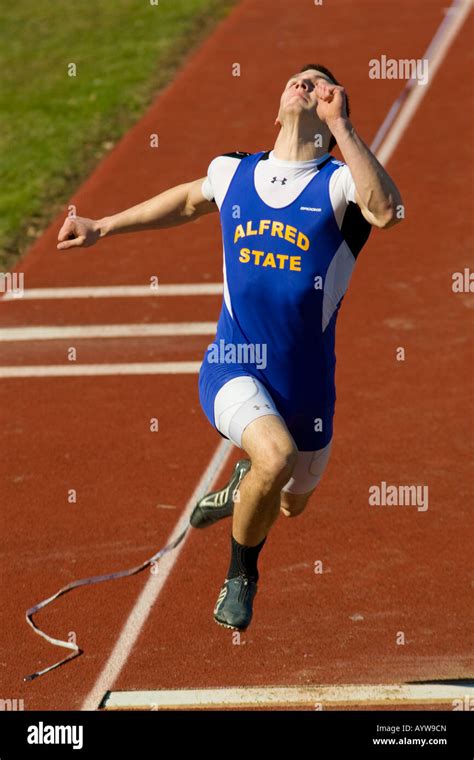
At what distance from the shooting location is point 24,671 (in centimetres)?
787

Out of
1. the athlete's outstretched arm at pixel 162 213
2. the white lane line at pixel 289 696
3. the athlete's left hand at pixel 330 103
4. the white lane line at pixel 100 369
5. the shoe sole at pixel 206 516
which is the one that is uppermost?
the athlete's left hand at pixel 330 103

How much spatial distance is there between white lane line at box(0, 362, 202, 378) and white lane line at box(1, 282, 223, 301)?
1331 mm

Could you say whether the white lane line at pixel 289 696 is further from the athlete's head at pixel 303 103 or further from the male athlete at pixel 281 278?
the athlete's head at pixel 303 103

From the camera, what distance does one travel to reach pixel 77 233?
7027mm

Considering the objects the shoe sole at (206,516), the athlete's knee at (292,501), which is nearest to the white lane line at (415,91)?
the shoe sole at (206,516)

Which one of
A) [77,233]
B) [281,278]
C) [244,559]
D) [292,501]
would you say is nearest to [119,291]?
[292,501]

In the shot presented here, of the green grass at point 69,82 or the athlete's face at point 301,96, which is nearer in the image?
the athlete's face at point 301,96

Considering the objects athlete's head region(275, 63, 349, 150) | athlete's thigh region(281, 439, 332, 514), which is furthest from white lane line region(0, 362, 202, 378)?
athlete's head region(275, 63, 349, 150)

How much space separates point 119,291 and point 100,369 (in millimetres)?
1519

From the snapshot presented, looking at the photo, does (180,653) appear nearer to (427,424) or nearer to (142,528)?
(142,528)

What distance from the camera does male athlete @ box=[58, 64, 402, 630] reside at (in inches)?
253

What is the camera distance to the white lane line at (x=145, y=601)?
304 inches

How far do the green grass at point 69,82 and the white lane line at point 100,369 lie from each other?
2.45 metres

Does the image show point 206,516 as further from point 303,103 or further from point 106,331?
point 106,331
